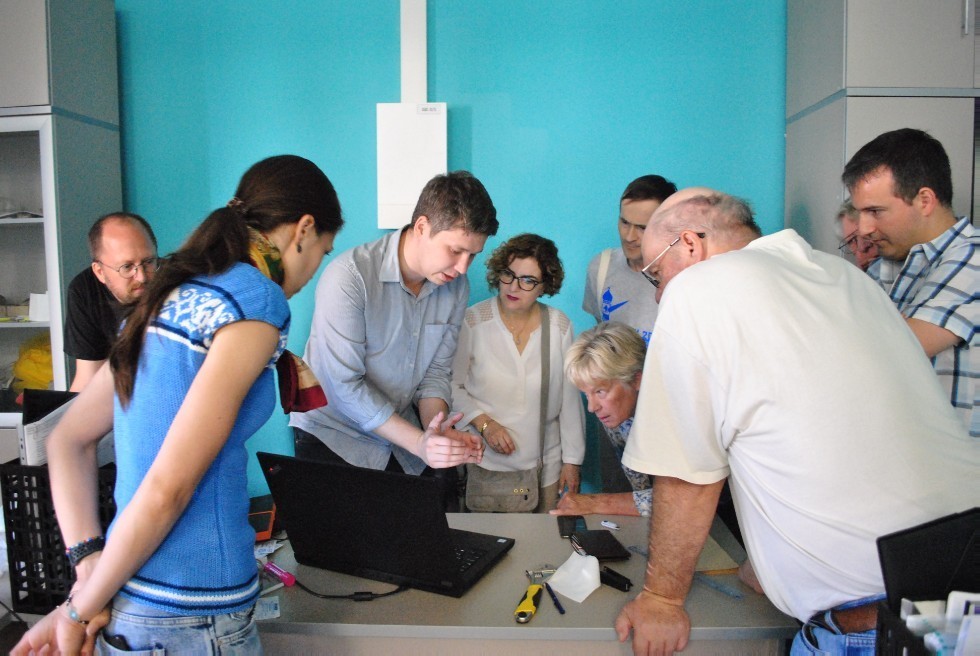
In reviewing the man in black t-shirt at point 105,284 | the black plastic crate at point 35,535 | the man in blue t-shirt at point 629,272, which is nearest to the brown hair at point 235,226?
the black plastic crate at point 35,535

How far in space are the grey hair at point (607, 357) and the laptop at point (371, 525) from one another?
25.4 inches

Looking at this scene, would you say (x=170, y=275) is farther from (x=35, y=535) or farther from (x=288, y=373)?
(x=35, y=535)

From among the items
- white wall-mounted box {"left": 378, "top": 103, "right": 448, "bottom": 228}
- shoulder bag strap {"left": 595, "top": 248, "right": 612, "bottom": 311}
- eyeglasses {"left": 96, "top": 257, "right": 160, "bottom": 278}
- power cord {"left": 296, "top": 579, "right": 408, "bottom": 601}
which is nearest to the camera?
power cord {"left": 296, "top": 579, "right": 408, "bottom": 601}

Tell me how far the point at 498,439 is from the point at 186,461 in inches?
61.3

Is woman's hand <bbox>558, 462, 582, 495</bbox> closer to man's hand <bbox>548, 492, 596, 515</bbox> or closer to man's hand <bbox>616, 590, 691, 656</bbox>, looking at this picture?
man's hand <bbox>548, 492, 596, 515</bbox>

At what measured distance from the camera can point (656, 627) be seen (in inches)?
47.9

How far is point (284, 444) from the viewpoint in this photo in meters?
3.26

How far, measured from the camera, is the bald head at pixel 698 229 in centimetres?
140

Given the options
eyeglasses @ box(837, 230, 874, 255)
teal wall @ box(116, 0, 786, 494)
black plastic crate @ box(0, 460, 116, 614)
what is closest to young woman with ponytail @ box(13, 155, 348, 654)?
black plastic crate @ box(0, 460, 116, 614)

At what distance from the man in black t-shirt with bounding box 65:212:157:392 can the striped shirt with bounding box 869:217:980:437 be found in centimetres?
223

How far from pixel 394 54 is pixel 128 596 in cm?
269

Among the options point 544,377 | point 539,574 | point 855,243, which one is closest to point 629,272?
point 544,377

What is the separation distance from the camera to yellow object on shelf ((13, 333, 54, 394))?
304 centimetres

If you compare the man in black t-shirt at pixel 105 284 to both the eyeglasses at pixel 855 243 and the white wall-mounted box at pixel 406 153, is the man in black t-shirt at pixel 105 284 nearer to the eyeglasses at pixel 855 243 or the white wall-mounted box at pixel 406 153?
the white wall-mounted box at pixel 406 153
